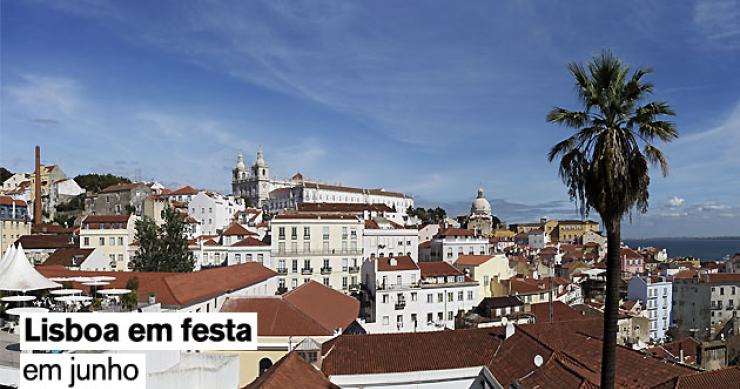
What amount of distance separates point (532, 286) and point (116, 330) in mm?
52553

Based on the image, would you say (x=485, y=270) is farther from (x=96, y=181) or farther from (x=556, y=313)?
(x=96, y=181)

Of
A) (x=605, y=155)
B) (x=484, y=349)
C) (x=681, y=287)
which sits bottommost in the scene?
(x=681, y=287)

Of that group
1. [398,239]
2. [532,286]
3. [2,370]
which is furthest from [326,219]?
[2,370]

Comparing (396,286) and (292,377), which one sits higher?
(292,377)

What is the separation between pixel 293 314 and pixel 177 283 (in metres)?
7.39

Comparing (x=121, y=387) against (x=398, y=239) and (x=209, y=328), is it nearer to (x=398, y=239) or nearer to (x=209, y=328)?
(x=209, y=328)

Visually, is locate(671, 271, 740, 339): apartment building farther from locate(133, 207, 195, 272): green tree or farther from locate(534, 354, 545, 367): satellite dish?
locate(133, 207, 195, 272): green tree

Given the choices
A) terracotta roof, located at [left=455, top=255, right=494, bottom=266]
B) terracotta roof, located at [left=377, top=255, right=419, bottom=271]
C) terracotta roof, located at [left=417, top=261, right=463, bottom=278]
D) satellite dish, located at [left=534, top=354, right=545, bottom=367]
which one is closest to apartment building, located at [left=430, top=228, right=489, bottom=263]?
terracotta roof, located at [left=455, top=255, right=494, bottom=266]

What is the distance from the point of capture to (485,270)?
59875 millimetres

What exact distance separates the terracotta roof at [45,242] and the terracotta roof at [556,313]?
5564cm

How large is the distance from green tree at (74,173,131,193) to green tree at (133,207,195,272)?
85.4m

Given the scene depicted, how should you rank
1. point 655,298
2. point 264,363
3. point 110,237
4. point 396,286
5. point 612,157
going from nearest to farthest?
point 612,157 → point 264,363 → point 396,286 → point 110,237 → point 655,298

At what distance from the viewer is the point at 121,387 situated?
1095 centimetres

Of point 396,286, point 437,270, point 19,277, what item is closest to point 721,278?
point 437,270
